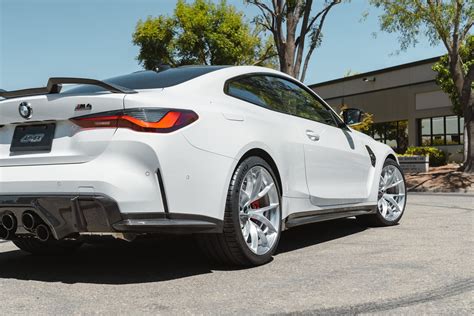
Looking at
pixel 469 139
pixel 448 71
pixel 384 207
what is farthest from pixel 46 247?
pixel 448 71

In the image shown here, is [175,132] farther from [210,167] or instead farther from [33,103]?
[33,103]

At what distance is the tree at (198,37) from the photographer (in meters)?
32.5

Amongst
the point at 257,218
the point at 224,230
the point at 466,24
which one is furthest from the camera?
the point at 466,24

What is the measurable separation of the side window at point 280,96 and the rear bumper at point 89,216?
1.22 m

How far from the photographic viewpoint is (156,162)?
3.46m

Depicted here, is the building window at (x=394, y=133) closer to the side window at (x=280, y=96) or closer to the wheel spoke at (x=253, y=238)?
the side window at (x=280, y=96)

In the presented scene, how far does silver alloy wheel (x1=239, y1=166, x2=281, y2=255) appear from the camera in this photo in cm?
410

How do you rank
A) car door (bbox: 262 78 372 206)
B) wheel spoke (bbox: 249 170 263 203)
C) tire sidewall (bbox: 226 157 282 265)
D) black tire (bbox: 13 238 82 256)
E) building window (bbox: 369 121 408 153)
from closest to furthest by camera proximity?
tire sidewall (bbox: 226 157 282 265), wheel spoke (bbox: 249 170 263 203), black tire (bbox: 13 238 82 256), car door (bbox: 262 78 372 206), building window (bbox: 369 121 408 153)

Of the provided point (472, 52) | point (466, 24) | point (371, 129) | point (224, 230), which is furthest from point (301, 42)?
point (371, 129)

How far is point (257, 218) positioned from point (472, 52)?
25.5 meters

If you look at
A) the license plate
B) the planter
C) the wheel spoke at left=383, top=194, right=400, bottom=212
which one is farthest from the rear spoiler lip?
the planter

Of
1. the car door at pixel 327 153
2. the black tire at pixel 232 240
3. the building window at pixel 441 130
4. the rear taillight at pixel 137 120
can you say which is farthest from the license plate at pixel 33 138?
the building window at pixel 441 130

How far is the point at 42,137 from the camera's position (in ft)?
12.2

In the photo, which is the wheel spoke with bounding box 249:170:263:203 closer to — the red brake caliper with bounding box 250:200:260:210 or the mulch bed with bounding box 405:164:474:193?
the red brake caliper with bounding box 250:200:260:210
